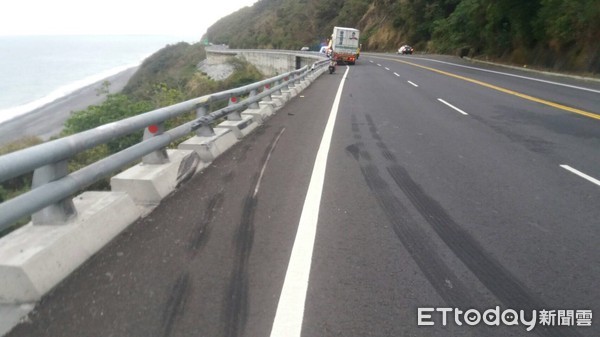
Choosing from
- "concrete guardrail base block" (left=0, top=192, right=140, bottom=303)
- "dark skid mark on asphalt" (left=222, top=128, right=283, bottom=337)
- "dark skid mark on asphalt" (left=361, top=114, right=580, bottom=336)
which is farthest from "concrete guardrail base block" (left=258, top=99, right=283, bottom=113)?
"concrete guardrail base block" (left=0, top=192, right=140, bottom=303)

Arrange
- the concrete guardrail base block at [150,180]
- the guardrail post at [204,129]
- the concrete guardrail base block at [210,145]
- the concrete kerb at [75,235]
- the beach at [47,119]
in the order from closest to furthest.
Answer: the concrete kerb at [75,235]
the concrete guardrail base block at [150,180]
the concrete guardrail base block at [210,145]
the guardrail post at [204,129]
the beach at [47,119]

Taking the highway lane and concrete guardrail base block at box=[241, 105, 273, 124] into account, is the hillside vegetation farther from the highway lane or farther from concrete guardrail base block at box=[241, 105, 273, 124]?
concrete guardrail base block at box=[241, 105, 273, 124]

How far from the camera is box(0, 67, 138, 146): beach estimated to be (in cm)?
4499

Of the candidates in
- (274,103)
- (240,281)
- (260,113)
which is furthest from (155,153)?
(274,103)

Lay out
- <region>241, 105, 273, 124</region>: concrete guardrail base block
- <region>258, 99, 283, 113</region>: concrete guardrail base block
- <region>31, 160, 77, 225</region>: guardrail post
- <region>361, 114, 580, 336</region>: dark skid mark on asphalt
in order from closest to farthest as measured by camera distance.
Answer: <region>361, 114, 580, 336</region>: dark skid mark on asphalt → <region>31, 160, 77, 225</region>: guardrail post → <region>241, 105, 273, 124</region>: concrete guardrail base block → <region>258, 99, 283, 113</region>: concrete guardrail base block

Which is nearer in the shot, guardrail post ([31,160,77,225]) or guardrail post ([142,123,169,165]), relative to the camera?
guardrail post ([31,160,77,225])

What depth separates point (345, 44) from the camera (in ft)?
135

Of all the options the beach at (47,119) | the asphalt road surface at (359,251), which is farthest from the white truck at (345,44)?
the asphalt road surface at (359,251)

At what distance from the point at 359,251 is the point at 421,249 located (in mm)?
570

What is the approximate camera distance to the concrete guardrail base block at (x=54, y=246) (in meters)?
3.26

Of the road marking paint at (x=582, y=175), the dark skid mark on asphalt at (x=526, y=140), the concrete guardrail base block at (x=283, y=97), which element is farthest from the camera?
the concrete guardrail base block at (x=283, y=97)

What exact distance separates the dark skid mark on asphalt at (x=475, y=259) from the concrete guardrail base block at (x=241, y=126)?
4.20 m

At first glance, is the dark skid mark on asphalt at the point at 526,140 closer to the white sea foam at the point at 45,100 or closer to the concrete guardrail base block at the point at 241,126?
the concrete guardrail base block at the point at 241,126

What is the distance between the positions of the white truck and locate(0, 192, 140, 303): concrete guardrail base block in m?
38.6
